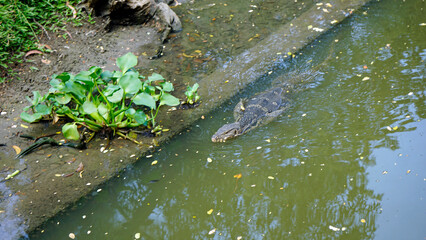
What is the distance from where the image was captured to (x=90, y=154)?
5.07 meters

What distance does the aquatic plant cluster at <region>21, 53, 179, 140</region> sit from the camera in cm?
492

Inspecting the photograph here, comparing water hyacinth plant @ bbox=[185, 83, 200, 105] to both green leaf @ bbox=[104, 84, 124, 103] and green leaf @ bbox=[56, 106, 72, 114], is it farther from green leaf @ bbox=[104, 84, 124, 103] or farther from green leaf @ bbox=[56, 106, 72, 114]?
green leaf @ bbox=[56, 106, 72, 114]

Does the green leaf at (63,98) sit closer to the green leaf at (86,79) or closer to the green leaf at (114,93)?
the green leaf at (86,79)

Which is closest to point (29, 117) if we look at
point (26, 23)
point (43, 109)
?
point (43, 109)

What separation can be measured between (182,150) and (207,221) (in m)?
1.27

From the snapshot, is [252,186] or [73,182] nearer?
[252,186]

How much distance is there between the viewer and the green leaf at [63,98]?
17.0 feet

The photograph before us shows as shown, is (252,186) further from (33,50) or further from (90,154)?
(33,50)

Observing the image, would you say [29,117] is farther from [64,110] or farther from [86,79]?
[86,79]

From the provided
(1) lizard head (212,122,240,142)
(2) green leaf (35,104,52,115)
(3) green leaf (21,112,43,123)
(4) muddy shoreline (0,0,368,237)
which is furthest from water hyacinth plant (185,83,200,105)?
(3) green leaf (21,112,43,123)

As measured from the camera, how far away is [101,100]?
5395 millimetres

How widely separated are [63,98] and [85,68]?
1.48 metres

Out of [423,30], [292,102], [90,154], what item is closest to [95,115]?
[90,154]

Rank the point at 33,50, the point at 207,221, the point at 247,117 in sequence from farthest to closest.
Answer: the point at 33,50
the point at 247,117
the point at 207,221
